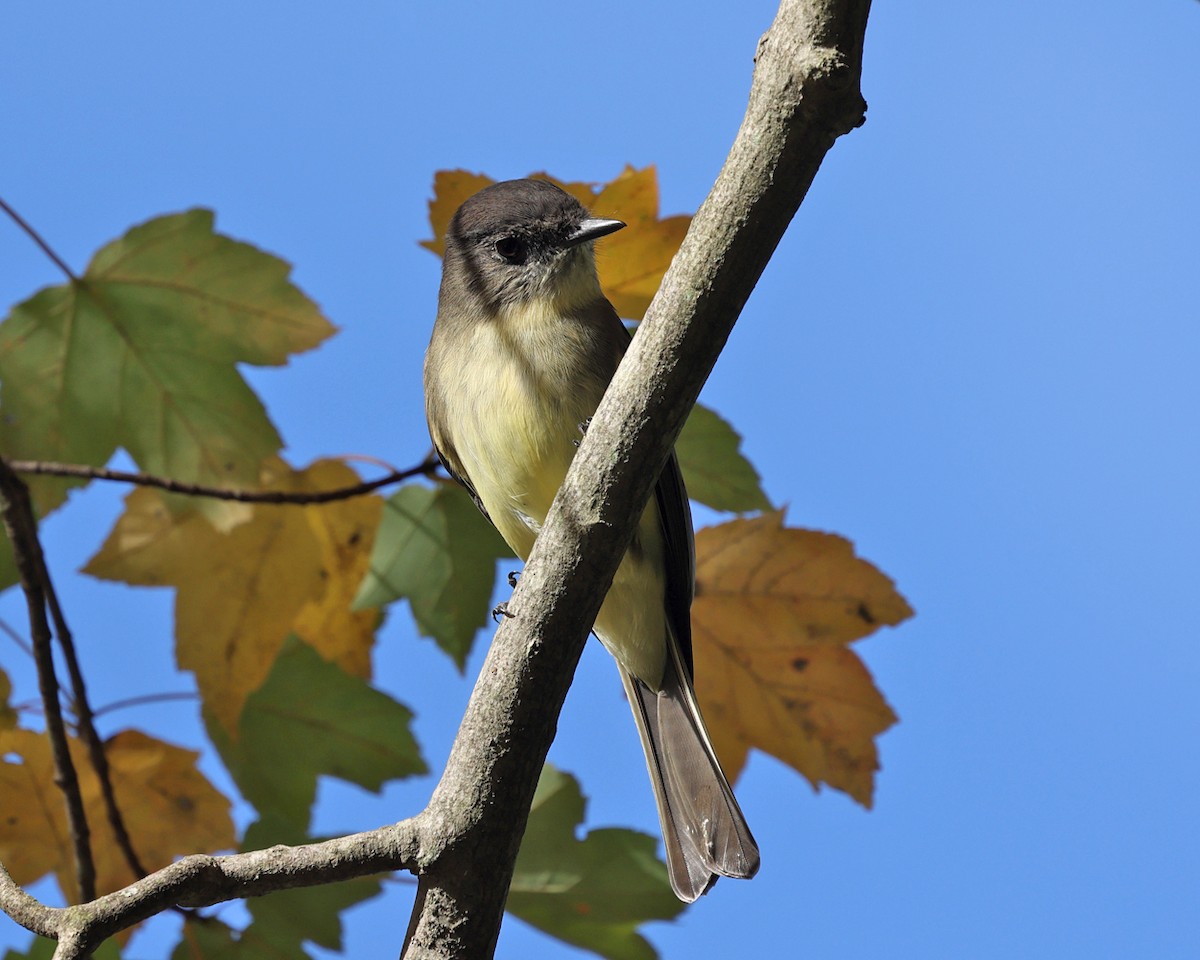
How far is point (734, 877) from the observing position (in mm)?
2158

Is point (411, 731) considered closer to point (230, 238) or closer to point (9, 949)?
point (9, 949)

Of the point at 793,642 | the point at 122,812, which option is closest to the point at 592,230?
the point at 793,642

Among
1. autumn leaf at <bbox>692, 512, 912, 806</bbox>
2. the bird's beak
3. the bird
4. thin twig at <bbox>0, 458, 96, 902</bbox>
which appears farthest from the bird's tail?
thin twig at <bbox>0, 458, 96, 902</bbox>

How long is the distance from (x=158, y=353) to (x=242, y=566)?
0.46 meters

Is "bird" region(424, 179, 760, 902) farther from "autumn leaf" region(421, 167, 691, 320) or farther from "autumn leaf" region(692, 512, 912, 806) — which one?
"autumn leaf" region(692, 512, 912, 806)

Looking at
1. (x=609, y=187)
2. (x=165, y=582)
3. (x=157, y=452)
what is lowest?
(x=165, y=582)

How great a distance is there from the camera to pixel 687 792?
2.30 m

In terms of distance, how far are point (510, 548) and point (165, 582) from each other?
69 centimetres

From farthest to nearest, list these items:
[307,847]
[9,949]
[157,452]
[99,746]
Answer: [157,452]
[99,746]
[9,949]
[307,847]

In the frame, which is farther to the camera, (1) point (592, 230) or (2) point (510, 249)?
(2) point (510, 249)

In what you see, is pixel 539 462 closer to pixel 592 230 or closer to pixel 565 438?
pixel 565 438

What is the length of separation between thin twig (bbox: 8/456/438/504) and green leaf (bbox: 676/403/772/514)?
1.78 feet

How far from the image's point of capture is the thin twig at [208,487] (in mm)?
2244

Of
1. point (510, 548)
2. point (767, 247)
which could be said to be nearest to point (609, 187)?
point (510, 548)
